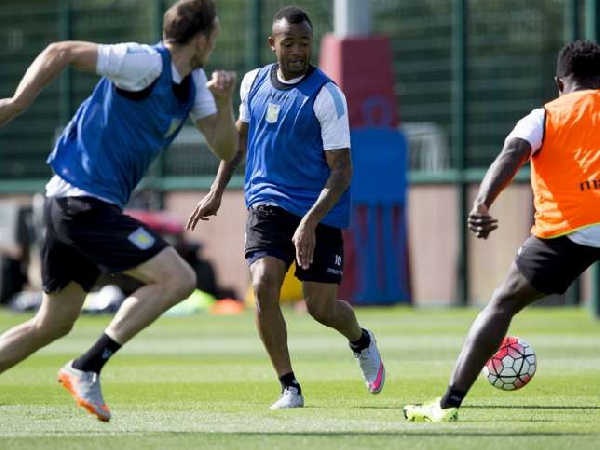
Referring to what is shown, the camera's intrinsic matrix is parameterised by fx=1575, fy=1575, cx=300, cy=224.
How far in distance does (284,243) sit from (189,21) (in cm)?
215

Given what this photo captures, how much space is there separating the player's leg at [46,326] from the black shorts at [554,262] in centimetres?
243

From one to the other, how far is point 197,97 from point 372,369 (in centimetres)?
296

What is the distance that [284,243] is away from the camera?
33.0ft

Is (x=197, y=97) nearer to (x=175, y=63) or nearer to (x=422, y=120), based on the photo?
(x=175, y=63)

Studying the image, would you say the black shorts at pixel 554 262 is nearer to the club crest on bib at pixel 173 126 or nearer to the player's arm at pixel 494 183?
the player's arm at pixel 494 183

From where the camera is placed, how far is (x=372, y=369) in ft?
35.1

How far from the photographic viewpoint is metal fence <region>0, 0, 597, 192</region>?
25781 millimetres

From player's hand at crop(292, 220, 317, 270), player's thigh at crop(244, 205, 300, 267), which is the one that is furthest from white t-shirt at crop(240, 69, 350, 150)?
player's hand at crop(292, 220, 317, 270)

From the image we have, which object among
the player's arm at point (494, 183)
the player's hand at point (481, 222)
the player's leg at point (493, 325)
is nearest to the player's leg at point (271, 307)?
the player's leg at point (493, 325)

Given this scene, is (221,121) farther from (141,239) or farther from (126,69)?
(141,239)

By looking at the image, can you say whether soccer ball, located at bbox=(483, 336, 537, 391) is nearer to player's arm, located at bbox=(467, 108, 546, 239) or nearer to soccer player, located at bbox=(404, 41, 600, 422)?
soccer player, located at bbox=(404, 41, 600, 422)

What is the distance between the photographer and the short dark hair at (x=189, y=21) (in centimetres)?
833

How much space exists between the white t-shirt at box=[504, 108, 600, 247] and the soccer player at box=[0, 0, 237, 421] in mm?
1578

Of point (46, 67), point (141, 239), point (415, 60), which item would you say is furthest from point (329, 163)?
point (415, 60)
